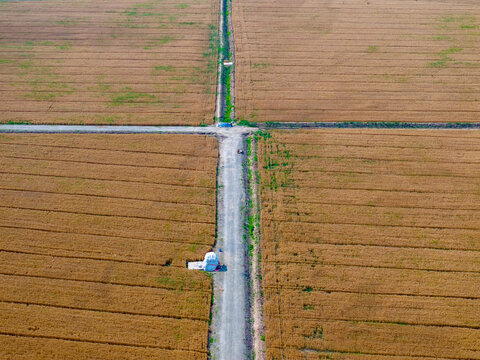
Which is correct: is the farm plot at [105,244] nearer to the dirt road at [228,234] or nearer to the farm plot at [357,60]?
the dirt road at [228,234]

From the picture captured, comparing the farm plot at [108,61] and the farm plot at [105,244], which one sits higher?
the farm plot at [108,61]

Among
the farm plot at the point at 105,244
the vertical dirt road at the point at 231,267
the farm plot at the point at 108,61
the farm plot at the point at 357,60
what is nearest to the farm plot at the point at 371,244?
the vertical dirt road at the point at 231,267

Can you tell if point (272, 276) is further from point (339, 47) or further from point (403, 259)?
point (339, 47)

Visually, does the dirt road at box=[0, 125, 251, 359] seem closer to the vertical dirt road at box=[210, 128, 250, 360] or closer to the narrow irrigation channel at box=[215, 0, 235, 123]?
the vertical dirt road at box=[210, 128, 250, 360]

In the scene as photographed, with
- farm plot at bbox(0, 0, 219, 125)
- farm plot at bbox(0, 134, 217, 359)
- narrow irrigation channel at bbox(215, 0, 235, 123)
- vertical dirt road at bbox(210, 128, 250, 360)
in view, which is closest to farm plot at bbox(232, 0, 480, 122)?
narrow irrigation channel at bbox(215, 0, 235, 123)

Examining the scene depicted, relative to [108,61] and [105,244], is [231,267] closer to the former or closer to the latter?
[105,244]
